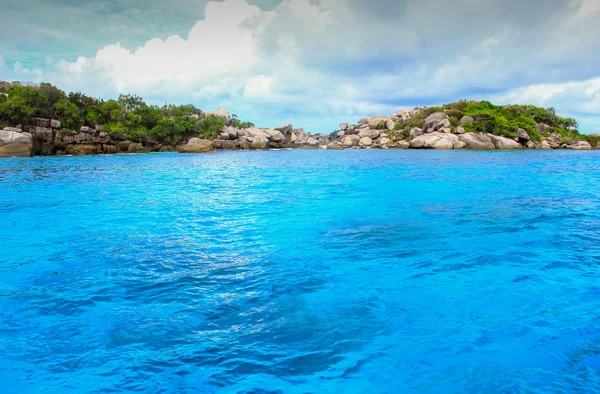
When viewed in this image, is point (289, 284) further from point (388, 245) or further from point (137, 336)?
point (388, 245)

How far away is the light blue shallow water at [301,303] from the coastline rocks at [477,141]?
52.8 metres

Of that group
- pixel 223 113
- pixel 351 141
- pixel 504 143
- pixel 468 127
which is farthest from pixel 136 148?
pixel 504 143

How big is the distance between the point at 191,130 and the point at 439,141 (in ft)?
141

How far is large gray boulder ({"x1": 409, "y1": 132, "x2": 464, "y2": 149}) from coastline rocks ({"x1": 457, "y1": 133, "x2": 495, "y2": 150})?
112cm

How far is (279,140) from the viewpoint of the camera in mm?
77125

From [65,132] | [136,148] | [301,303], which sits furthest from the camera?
[136,148]

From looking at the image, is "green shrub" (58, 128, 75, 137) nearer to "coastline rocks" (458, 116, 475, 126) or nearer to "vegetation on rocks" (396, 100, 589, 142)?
"vegetation on rocks" (396, 100, 589, 142)

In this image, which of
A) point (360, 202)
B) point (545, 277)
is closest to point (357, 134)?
point (360, 202)

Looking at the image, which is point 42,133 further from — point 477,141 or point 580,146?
point 580,146

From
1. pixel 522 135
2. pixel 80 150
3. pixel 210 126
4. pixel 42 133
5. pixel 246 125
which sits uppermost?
pixel 246 125

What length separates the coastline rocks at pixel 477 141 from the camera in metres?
57.6

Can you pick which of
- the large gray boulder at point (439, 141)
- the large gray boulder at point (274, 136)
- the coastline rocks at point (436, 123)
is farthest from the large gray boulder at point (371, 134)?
the large gray boulder at point (439, 141)

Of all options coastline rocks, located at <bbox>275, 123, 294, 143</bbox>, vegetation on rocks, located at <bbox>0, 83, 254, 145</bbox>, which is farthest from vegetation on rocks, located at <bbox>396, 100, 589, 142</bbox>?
vegetation on rocks, located at <bbox>0, 83, 254, 145</bbox>

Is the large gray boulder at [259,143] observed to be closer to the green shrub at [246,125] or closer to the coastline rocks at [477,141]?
the green shrub at [246,125]
